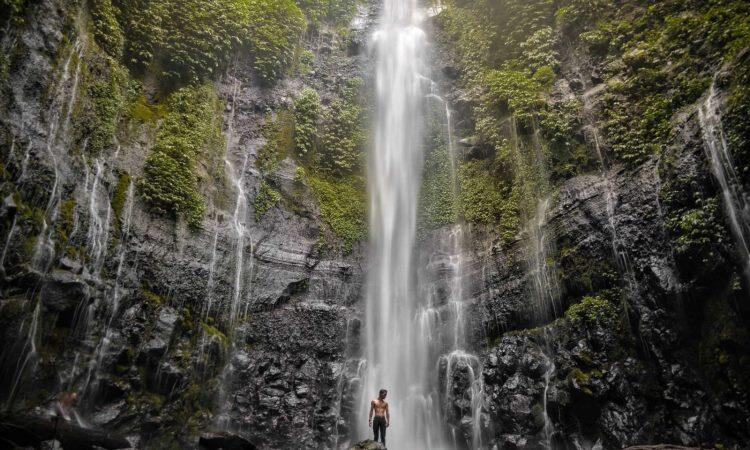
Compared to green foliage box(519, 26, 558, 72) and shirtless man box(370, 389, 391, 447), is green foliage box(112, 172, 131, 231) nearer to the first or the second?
shirtless man box(370, 389, 391, 447)

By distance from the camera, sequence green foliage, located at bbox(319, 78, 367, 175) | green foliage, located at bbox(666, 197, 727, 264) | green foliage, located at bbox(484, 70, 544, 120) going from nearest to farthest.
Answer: green foliage, located at bbox(666, 197, 727, 264) < green foliage, located at bbox(484, 70, 544, 120) < green foliage, located at bbox(319, 78, 367, 175)

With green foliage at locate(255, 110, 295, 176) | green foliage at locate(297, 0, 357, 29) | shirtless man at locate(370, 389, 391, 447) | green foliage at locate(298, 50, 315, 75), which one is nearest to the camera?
shirtless man at locate(370, 389, 391, 447)

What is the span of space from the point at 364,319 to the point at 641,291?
7.26m

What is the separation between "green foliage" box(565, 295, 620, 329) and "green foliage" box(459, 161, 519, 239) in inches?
107

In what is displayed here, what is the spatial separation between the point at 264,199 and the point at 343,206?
2710 millimetres

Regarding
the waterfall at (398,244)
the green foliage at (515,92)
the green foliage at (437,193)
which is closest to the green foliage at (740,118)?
the green foliage at (515,92)

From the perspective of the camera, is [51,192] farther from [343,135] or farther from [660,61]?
[660,61]

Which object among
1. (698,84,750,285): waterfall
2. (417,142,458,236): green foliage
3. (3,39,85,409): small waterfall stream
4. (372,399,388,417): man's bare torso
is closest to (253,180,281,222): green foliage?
(417,142,458,236): green foliage

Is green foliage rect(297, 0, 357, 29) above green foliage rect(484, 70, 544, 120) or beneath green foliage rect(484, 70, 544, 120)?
above

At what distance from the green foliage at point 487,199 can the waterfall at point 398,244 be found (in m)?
1.85

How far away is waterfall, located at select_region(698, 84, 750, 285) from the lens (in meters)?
7.52

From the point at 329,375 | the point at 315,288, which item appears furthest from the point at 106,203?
the point at 329,375

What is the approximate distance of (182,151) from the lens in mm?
11938

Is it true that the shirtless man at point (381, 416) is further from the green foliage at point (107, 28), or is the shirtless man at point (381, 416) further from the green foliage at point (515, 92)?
the green foliage at point (107, 28)
